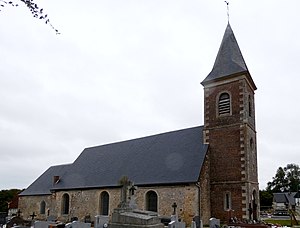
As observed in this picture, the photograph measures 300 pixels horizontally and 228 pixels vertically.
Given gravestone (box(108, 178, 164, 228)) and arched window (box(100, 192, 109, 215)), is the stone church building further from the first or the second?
gravestone (box(108, 178, 164, 228))

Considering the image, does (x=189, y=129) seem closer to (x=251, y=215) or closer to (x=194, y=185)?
(x=194, y=185)

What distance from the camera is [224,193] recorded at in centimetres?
1928

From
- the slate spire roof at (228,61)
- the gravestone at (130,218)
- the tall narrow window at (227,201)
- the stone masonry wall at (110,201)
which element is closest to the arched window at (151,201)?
the stone masonry wall at (110,201)

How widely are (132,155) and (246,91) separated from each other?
9.83 meters

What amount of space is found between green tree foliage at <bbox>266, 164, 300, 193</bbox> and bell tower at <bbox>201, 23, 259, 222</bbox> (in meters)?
60.1

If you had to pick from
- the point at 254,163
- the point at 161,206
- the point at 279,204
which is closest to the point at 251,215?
the point at 254,163

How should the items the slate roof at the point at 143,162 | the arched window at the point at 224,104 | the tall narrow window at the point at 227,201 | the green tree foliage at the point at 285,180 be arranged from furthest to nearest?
the green tree foliage at the point at 285,180 → the arched window at the point at 224,104 → the slate roof at the point at 143,162 → the tall narrow window at the point at 227,201

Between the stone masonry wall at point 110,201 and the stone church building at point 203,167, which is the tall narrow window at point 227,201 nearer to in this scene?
the stone church building at point 203,167

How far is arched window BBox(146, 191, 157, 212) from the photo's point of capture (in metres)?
20.2

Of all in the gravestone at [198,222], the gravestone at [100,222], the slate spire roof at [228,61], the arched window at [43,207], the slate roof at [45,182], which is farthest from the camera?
the slate roof at [45,182]

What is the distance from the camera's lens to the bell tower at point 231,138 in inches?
742

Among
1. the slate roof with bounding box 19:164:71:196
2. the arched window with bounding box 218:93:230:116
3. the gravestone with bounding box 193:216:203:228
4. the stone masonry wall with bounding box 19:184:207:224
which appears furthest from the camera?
the slate roof with bounding box 19:164:71:196

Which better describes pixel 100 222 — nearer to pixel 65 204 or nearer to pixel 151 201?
pixel 151 201

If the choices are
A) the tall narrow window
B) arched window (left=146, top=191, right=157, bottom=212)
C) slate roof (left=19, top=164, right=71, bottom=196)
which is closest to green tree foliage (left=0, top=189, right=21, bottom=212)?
slate roof (left=19, top=164, right=71, bottom=196)
